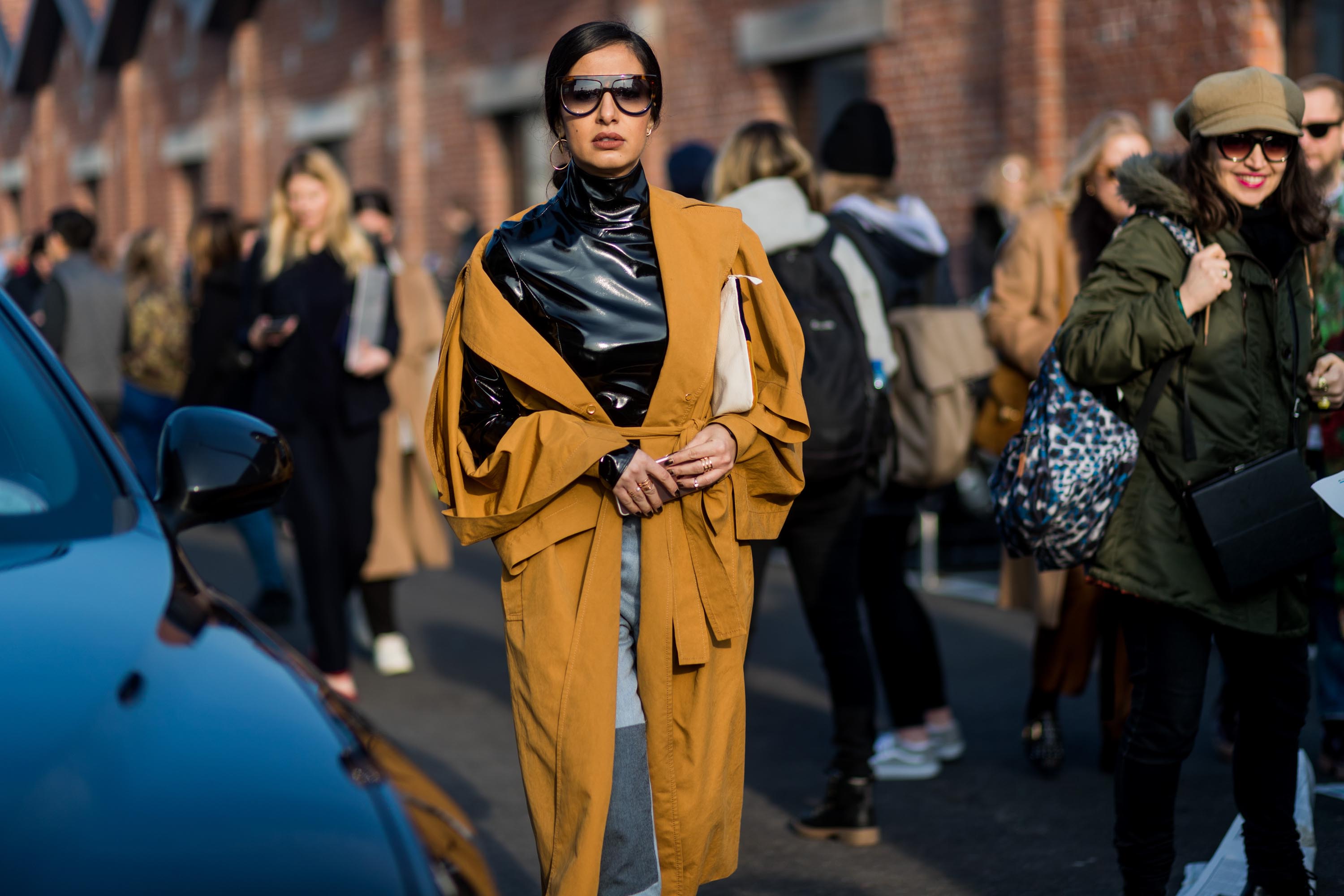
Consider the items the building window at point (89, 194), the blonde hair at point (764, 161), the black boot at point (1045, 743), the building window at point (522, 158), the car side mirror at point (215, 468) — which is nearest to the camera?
the car side mirror at point (215, 468)

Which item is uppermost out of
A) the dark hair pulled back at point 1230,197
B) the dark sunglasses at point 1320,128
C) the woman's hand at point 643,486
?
the dark sunglasses at point 1320,128

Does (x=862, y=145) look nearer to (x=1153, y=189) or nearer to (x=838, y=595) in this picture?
(x=838, y=595)

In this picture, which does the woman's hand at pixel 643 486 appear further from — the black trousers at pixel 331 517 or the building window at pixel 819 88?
the building window at pixel 819 88

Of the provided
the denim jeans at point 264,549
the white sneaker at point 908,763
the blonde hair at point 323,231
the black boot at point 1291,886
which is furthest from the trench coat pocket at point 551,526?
the denim jeans at point 264,549

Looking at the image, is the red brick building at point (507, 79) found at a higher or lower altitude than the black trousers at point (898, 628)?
higher

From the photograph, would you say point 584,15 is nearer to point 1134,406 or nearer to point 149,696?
point 1134,406

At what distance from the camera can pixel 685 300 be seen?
110 inches

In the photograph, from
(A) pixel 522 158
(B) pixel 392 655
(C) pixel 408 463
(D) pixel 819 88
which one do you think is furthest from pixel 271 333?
(A) pixel 522 158

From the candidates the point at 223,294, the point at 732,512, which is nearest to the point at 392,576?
the point at 223,294

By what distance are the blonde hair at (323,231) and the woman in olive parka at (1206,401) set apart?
3607 mm

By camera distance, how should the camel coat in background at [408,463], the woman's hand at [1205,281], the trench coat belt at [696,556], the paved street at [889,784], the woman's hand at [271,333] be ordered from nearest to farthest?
1. the trench coat belt at [696,556]
2. the woman's hand at [1205,281]
3. the paved street at [889,784]
4. the woman's hand at [271,333]
5. the camel coat in background at [408,463]

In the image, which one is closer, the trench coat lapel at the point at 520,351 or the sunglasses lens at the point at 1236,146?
the trench coat lapel at the point at 520,351

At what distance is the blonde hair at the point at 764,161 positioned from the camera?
4.52 meters

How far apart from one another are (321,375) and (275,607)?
2.05 metres
